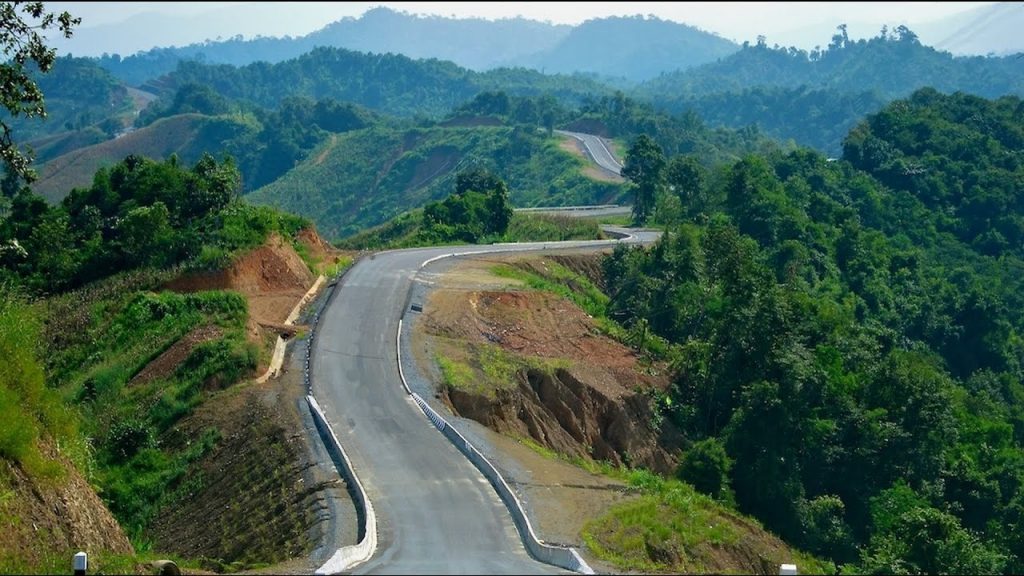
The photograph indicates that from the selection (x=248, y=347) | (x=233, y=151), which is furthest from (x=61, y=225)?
(x=233, y=151)

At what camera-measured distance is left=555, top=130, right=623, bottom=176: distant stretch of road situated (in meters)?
120

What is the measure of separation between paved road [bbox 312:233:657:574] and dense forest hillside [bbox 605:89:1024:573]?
9162 millimetres

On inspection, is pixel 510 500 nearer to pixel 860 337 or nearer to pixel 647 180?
pixel 860 337

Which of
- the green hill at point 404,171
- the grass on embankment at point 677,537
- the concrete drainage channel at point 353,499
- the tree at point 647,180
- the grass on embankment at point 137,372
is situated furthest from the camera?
the green hill at point 404,171

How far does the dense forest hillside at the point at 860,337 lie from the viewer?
114 ft

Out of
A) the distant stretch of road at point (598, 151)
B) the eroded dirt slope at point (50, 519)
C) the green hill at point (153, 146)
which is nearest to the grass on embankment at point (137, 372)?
the eroded dirt slope at point (50, 519)

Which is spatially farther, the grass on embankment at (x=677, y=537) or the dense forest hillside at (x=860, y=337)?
the dense forest hillside at (x=860, y=337)

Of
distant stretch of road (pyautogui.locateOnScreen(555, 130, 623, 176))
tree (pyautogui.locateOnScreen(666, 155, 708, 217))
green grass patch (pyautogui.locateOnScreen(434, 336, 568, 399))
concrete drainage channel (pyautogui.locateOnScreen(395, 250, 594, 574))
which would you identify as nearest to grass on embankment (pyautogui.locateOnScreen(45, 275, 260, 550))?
concrete drainage channel (pyautogui.locateOnScreen(395, 250, 594, 574))

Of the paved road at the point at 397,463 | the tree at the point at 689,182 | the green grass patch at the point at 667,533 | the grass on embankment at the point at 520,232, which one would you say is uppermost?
the tree at the point at 689,182

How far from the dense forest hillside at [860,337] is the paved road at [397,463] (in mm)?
9162

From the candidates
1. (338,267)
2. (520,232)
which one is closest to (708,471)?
(338,267)

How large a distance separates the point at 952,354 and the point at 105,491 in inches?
1995

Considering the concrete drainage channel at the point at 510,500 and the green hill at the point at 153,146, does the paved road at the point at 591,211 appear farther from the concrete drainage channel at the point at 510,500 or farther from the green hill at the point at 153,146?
the green hill at the point at 153,146

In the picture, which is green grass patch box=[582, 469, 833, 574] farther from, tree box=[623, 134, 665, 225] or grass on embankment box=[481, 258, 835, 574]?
tree box=[623, 134, 665, 225]
